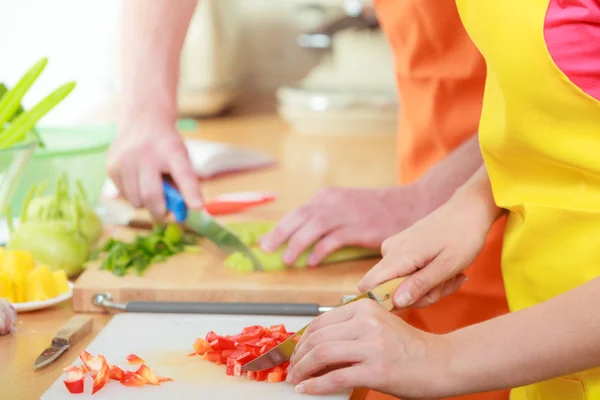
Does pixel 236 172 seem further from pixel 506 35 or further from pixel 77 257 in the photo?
pixel 506 35

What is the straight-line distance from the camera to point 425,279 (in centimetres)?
93

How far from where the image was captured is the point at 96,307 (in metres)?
1.12

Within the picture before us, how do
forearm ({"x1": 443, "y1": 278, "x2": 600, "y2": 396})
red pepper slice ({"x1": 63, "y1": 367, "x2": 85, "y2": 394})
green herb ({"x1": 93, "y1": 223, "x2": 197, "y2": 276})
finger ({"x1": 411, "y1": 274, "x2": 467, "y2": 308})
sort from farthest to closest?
green herb ({"x1": 93, "y1": 223, "x2": 197, "y2": 276})
finger ({"x1": 411, "y1": 274, "x2": 467, "y2": 308})
red pepper slice ({"x1": 63, "y1": 367, "x2": 85, "y2": 394})
forearm ({"x1": 443, "y1": 278, "x2": 600, "y2": 396})

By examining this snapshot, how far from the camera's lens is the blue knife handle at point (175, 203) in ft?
4.27

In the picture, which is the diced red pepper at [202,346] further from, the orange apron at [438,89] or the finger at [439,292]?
the orange apron at [438,89]

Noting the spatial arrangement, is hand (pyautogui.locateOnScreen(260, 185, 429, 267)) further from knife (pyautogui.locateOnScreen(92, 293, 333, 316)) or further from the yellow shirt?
the yellow shirt

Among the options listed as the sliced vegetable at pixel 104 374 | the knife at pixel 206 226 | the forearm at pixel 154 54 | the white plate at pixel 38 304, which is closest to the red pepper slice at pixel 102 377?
the sliced vegetable at pixel 104 374

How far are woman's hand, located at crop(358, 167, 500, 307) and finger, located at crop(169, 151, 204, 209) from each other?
0.38 metres

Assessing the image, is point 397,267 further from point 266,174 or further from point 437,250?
point 266,174

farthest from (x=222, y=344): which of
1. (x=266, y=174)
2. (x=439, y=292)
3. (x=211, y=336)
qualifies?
(x=266, y=174)

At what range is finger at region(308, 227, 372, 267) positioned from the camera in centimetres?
121

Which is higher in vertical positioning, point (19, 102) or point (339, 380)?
point (19, 102)

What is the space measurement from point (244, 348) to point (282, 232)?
0.32m

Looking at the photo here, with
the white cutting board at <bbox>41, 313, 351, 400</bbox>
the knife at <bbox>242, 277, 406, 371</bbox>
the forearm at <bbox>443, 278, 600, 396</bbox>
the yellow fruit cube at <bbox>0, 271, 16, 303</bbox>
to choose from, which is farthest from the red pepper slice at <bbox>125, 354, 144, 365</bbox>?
the forearm at <bbox>443, 278, 600, 396</bbox>
